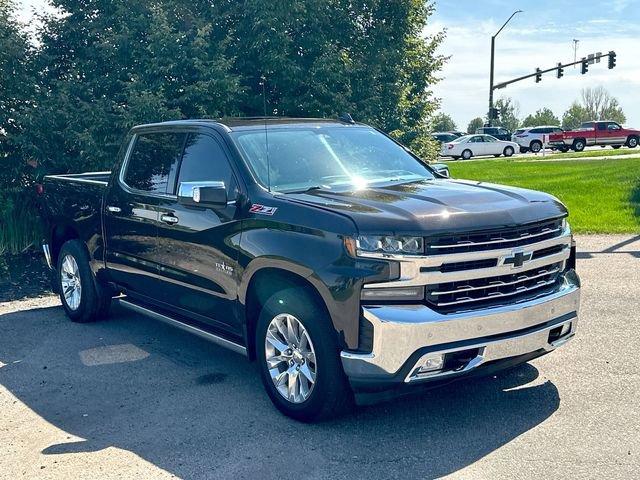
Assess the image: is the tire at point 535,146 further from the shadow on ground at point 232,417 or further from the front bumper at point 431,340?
the front bumper at point 431,340

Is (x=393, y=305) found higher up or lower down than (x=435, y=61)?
lower down

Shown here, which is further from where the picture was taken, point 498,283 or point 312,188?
point 312,188

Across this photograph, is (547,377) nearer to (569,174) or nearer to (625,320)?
(625,320)

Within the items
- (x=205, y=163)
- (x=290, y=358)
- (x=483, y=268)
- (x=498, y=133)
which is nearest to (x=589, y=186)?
(x=205, y=163)

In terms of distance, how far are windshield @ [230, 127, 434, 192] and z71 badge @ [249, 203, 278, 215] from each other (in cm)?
21

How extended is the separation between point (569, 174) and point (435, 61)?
6797 mm

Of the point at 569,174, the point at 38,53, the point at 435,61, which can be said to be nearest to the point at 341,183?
the point at 38,53

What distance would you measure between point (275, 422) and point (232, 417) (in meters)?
0.31

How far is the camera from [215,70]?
11.6m

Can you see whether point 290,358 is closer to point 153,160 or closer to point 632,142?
point 153,160

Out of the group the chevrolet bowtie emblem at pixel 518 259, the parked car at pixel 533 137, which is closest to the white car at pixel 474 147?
the parked car at pixel 533 137

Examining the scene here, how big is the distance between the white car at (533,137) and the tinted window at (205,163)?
42.5 m

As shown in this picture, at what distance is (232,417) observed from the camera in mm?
4809

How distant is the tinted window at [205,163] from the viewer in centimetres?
533
